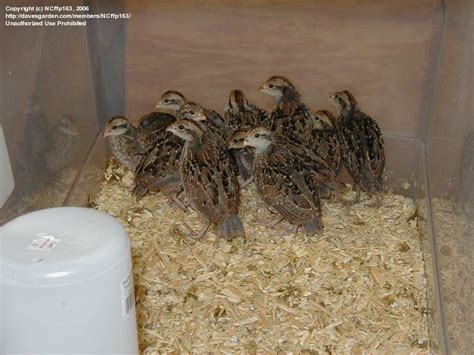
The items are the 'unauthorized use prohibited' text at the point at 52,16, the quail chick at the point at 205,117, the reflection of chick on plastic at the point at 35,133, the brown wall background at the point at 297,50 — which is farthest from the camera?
the brown wall background at the point at 297,50

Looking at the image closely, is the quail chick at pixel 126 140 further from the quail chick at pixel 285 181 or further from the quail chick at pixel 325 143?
the quail chick at pixel 325 143

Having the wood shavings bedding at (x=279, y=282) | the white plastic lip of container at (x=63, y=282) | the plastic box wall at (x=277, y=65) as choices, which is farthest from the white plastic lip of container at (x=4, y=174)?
the wood shavings bedding at (x=279, y=282)

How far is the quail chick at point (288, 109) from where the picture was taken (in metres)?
3.99

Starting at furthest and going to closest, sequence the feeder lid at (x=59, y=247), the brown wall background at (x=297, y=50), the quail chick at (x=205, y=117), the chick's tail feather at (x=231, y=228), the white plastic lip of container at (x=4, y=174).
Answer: the brown wall background at (x=297, y=50) → the quail chick at (x=205, y=117) → the chick's tail feather at (x=231, y=228) → the white plastic lip of container at (x=4, y=174) → the feeder lid at (x=59, y=247)

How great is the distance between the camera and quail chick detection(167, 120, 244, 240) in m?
3.52

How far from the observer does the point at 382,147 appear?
386cm

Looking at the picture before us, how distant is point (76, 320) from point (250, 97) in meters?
2.49

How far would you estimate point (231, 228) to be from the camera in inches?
143

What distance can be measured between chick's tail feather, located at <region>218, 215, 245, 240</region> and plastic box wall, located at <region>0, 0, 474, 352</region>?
87 centimetres

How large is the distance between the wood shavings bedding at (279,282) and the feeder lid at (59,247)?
1.03 metres

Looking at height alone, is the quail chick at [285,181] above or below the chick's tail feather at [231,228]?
above

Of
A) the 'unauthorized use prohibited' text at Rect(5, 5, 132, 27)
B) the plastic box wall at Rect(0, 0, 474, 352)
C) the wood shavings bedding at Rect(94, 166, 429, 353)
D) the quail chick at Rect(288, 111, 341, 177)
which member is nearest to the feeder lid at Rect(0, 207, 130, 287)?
the wood shavings bedding at Rect(94, 166, 429, 353)

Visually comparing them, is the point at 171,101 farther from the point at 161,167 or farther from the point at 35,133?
the point at 35,133

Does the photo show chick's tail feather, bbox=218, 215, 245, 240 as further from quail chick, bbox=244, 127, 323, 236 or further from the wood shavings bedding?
quail chick, bbox=244, 127, 323, 236
